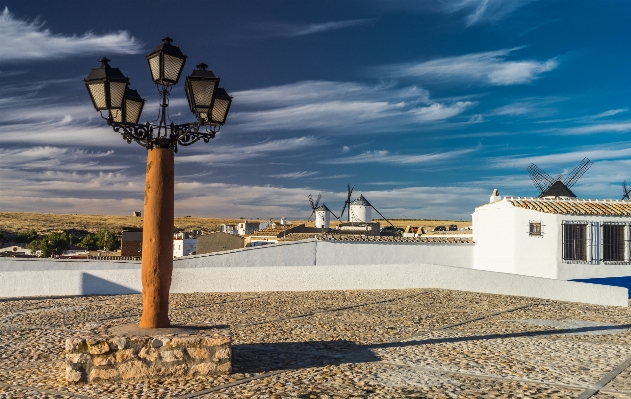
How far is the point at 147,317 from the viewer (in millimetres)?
6816

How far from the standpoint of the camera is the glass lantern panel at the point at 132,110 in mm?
7117

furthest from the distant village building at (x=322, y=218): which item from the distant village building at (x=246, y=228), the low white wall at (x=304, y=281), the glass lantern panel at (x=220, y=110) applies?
the glass lantern panel at (x=220, y=110)

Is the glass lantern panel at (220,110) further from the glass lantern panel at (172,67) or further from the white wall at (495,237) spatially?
the white wall at (495,237)

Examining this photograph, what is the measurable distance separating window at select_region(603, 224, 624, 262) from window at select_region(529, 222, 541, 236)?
9.48ft

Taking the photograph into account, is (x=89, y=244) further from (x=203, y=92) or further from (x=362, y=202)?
(x=203, y=92)

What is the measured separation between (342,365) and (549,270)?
65.3ft

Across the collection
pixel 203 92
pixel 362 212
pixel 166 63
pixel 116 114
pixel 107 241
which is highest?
pixel 166 63

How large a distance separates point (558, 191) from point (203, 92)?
32.7m

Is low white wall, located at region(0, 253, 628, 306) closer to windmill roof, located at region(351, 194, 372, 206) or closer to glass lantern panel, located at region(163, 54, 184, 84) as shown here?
glass lantern panel, located at region(163, 54, 184, 84)

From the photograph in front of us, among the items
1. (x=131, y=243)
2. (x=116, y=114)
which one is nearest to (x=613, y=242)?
(x=116, y=114)

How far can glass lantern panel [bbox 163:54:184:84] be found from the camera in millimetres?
6861

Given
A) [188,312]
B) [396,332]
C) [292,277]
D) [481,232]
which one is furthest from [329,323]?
[481,232]

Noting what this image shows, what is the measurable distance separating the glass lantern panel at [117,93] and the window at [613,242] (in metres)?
23.3

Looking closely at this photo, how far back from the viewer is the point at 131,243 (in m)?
36.0
